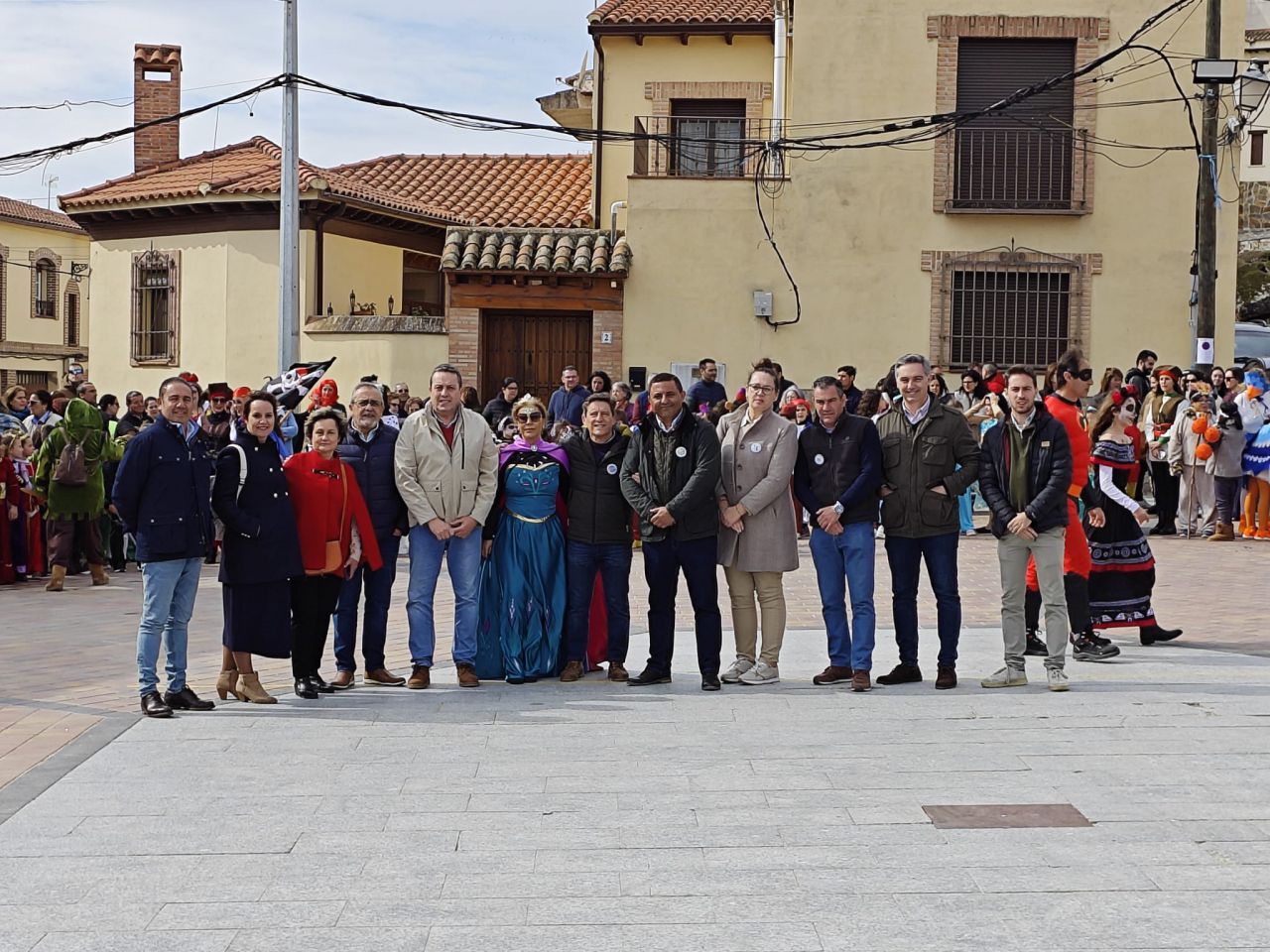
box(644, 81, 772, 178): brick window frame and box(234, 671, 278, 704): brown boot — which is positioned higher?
box(644, 81, 772, 178): brick window frame

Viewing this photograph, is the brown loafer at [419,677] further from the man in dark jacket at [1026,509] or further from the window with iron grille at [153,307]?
the window with iron grille at [153,307]

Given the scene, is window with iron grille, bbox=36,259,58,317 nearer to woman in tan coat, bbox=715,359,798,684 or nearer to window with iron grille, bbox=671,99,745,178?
window with iron grille, bbox=671,99,745,178

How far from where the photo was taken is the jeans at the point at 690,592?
9.20 m

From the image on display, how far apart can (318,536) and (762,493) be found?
257 centimetres

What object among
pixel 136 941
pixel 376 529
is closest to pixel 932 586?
pixel 376 529

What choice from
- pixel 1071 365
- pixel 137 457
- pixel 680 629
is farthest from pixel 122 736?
pixel 1071 365

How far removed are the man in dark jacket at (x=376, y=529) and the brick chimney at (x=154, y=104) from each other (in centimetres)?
2388

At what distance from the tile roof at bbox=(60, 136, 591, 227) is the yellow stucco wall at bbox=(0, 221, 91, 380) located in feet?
67.7

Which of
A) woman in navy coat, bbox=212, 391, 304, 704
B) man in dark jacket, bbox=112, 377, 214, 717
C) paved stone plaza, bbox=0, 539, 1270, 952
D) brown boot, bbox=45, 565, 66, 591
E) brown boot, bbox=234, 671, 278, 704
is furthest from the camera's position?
brown boot, bbox=45, 565, 66, 591

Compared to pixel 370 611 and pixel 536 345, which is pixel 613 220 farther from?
pixel 370 611

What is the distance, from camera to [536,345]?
77.7 ft

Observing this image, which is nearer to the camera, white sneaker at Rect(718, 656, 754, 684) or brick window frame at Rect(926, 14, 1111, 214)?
white sneaker at Rect(718, 656, 754, 684)

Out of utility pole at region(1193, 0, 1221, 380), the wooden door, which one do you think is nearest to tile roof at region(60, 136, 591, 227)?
the wooden door

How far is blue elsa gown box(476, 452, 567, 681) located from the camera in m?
9.46
